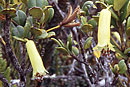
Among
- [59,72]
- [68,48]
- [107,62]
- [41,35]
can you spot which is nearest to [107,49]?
[107,62]

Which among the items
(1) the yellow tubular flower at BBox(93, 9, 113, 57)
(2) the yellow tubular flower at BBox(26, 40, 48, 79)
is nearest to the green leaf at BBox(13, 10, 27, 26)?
(2) the yellow tubular flower at BBox(26, 40, 48, 79)

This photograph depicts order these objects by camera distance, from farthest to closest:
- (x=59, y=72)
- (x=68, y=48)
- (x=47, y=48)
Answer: (x=59, y=72) < (x=47, y=48) < (x=68, y=48)

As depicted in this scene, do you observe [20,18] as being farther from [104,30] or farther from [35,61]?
[104,30]

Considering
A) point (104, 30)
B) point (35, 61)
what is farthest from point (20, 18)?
point (104, 30)

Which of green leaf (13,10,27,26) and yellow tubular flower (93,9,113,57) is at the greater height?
green leaf (13,10,27,26)

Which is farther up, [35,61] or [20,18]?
[20,18]

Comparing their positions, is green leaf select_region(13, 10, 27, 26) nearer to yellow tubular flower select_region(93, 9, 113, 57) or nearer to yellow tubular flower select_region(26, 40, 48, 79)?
yellow tubular flower select_region(26, 40, 48, 79)

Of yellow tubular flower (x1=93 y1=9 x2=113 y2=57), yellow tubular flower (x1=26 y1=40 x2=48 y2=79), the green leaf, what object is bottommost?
yellow tubular flower (x1=26 y1=40 x2=48 y2=79)

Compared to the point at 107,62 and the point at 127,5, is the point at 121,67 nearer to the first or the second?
the point at 107,62
